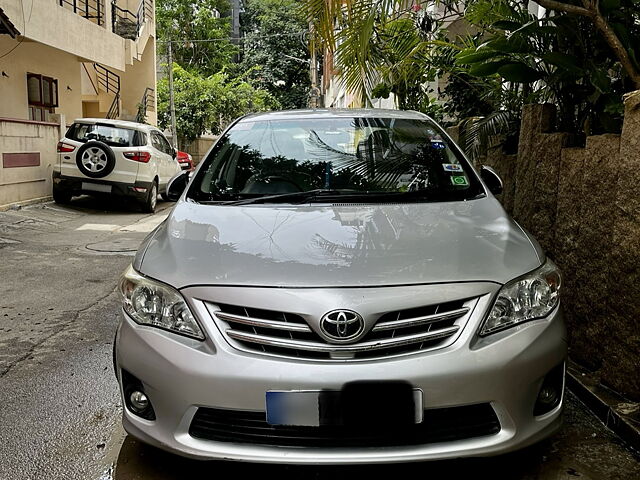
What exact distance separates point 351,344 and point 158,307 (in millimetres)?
757

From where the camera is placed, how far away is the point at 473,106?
852 cm

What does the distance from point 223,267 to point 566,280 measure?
229 centimetres

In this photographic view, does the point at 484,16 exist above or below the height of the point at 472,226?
above

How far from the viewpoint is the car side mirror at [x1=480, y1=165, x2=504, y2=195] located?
385 cm

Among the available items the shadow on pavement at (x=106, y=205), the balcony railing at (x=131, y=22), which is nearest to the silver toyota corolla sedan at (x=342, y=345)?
the shadow on pavement at (x=106, y=205)

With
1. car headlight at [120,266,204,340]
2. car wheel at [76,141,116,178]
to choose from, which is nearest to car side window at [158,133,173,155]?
car wheel at [76,141,116,178]

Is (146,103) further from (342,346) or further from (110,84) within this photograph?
(342,346)

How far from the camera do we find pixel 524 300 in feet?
8.18

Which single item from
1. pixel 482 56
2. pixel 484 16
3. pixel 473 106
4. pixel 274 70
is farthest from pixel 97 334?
pixel 274 70

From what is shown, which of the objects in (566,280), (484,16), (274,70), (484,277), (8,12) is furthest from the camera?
(274,70)

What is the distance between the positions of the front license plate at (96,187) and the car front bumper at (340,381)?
10121mm

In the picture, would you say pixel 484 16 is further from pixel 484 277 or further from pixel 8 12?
pixel 8 12

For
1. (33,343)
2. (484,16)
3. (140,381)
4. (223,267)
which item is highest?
(484,16)

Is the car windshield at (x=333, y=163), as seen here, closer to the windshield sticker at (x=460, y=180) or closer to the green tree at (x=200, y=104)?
the windshield sticker at (x=460, y=180)
